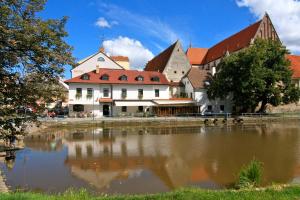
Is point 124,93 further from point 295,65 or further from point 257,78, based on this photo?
point 295,65

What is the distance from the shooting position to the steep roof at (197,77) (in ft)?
153

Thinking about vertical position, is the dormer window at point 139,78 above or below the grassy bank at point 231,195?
above

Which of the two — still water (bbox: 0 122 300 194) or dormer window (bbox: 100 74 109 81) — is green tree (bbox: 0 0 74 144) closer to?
still water (bbox: 0 122 300 194)

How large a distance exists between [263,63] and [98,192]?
38.5m

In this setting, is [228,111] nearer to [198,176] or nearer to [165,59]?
[165,59]

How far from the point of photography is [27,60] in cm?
582

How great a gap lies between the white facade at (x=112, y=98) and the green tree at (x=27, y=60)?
33.8m

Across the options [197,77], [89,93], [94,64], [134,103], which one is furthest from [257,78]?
[94,64]

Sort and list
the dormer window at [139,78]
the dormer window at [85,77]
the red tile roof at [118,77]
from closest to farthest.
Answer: the dormer window at [85,77] < the red tile roof at [118,77] < the dormer window at [139,78]

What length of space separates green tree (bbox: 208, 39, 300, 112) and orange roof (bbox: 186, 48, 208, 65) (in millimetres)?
23573

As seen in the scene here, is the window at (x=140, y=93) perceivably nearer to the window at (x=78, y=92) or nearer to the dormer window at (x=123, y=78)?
the dormer window at (x=123, y=78)

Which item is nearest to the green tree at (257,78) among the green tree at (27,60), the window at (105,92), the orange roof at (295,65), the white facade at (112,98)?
the white facade at (112,98)

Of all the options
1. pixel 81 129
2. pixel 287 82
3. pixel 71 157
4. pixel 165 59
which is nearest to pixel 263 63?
pixel 287 82

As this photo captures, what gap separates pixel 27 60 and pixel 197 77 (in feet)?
145
